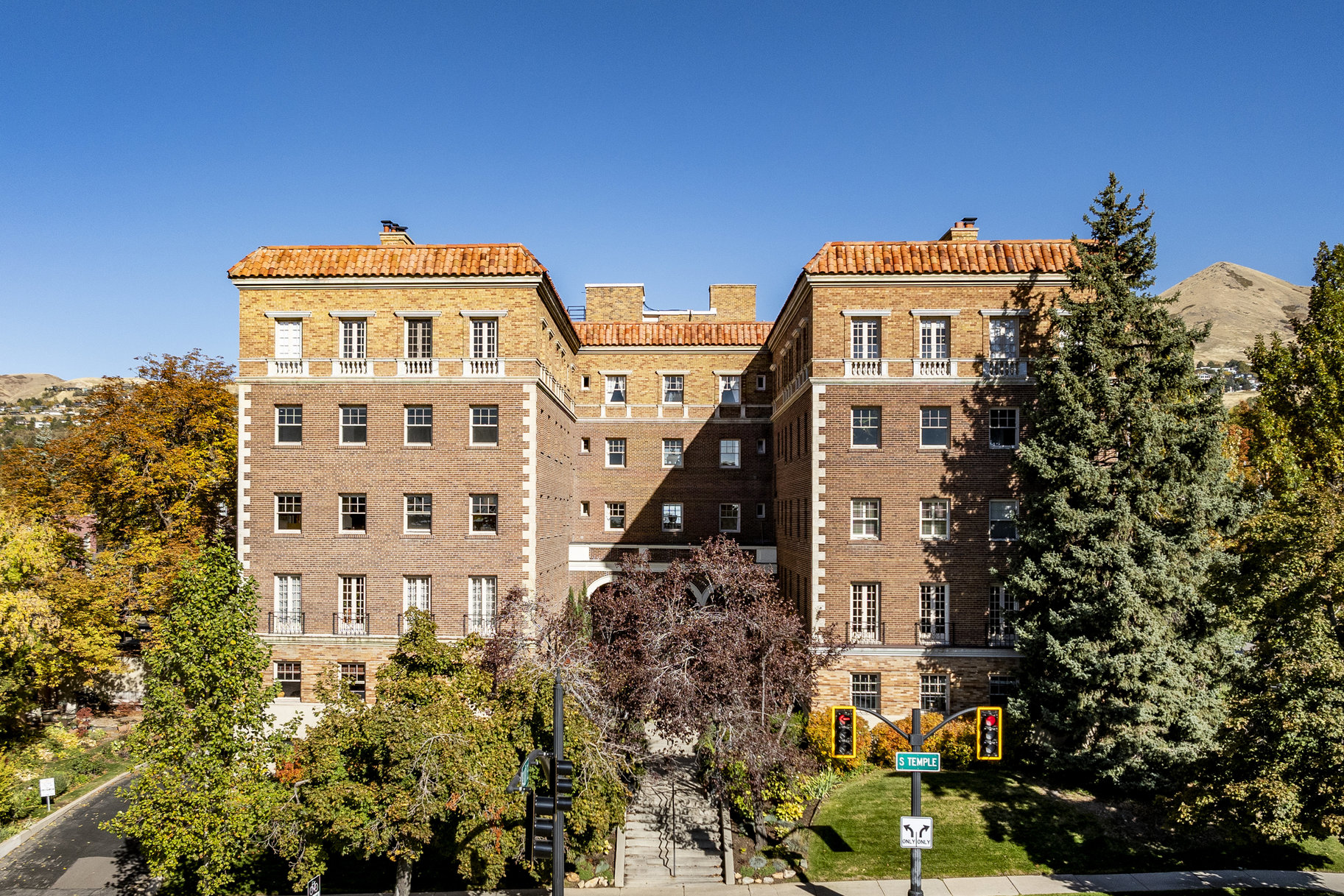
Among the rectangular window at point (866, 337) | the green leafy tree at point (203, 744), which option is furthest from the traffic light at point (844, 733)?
the rectangular window at point (866, 337)

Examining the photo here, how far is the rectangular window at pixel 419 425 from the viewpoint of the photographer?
30.1 metres

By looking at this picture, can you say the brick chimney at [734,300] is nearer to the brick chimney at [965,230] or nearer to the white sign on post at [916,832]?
the brick chimney at [965,230]

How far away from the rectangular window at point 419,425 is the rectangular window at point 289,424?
432cm

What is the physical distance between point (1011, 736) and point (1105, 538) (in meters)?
7.33

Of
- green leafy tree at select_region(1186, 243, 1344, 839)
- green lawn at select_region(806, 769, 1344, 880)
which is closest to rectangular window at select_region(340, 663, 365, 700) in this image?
green lawn at select_region(806, 769, 1344, 880)

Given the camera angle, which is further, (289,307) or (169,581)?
(169,581)

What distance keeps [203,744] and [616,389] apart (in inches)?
1202

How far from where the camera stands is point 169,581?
34875 millimetres

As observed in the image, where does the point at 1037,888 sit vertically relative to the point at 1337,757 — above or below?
below

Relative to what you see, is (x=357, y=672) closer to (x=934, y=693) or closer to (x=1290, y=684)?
(x=934, y=693)

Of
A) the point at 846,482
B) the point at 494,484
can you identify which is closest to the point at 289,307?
the point at 494,484

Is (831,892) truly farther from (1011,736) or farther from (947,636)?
(947,636)

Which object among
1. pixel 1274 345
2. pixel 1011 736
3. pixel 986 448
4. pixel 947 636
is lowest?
pixel 1011 736

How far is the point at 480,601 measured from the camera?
97.2 feet
